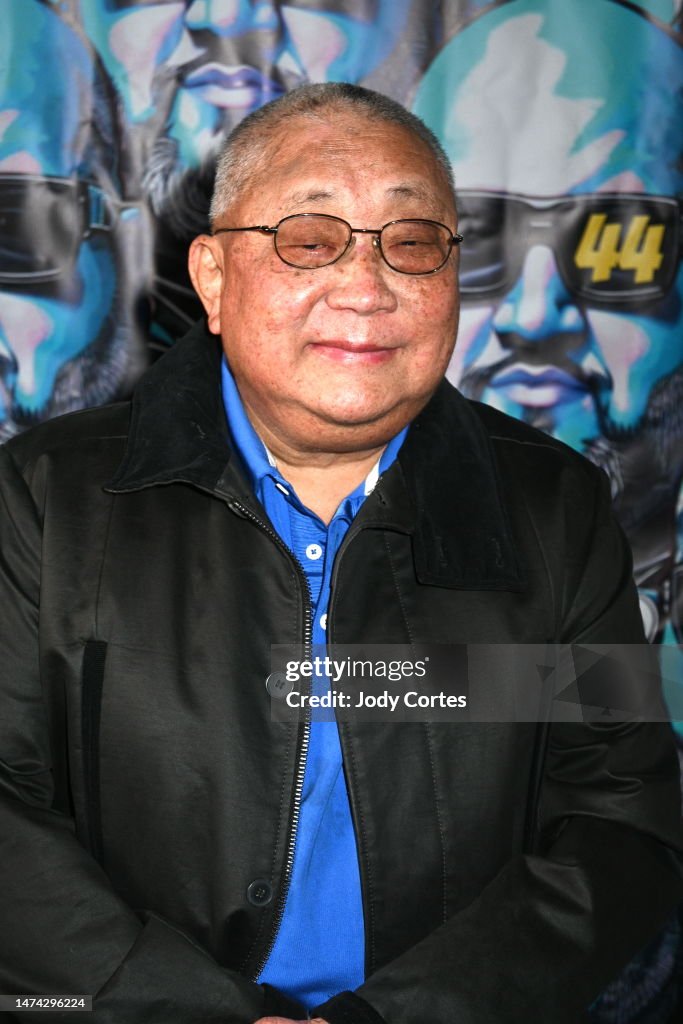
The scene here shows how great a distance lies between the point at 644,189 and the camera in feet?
6.91

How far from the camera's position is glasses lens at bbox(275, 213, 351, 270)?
4.40 feet

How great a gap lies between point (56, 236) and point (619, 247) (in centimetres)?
111

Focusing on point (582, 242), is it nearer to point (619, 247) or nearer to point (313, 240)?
point (619, 247)

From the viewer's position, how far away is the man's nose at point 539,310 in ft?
7.02

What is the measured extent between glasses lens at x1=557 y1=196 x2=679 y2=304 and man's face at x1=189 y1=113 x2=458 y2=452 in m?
0.78

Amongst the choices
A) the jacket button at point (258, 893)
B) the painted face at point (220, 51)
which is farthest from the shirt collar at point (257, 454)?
the painted face at point (220, 51)

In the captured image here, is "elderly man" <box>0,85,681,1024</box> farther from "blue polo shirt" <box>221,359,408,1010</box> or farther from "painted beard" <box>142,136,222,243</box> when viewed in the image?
"painted beard" <box>142,136,222,243</box>

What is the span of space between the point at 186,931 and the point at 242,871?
0.11 m

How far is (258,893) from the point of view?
1.33 metres

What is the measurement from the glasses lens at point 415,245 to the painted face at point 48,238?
0.87 metres

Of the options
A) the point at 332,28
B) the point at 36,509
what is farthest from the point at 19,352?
the point at 332,28

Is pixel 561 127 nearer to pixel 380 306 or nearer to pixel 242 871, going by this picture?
pixel 380 306

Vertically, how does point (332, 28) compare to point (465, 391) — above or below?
above

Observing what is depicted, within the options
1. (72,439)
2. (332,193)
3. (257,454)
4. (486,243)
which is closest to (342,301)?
(332,193)
